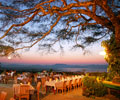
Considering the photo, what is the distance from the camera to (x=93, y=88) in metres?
6.60

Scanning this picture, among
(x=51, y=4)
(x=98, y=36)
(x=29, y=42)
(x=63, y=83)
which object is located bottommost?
(x=63, y=83)

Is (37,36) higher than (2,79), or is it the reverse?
(37,36)

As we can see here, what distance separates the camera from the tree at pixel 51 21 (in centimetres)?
458

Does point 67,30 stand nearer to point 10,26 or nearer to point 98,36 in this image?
point 98,36

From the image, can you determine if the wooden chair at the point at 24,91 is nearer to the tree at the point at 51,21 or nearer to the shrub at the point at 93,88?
the tree at the point at 51,21

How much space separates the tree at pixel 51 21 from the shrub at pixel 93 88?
1993 mm

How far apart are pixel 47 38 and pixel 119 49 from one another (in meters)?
3.21

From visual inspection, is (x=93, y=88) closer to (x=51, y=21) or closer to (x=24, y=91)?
(x=24, y=91)

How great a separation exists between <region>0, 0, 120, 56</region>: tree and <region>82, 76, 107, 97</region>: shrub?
1.99m

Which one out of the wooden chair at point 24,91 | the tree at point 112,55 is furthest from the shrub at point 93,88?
the wooden chair at point 24,91

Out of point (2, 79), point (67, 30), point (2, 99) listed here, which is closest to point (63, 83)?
point (67, 30)

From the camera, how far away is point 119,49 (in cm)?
584

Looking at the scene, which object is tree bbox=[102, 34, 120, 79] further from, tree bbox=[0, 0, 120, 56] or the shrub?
the shrub

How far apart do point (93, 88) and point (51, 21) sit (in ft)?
12.5
